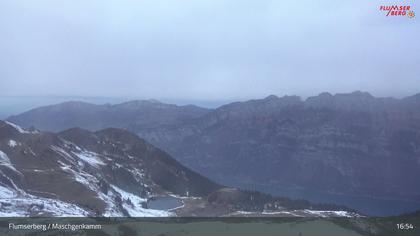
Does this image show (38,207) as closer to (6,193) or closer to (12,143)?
(6,193)

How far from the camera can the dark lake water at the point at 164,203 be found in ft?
527

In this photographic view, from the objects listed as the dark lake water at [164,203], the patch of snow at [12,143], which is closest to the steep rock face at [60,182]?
the patch of snow at [12,143]

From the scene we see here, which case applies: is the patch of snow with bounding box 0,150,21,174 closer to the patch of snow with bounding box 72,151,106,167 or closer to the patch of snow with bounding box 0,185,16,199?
the patch of snow with bounding box 0,185,16,199

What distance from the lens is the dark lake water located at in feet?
527

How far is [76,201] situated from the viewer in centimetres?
12544

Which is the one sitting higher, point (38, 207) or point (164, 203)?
point (38, 207)

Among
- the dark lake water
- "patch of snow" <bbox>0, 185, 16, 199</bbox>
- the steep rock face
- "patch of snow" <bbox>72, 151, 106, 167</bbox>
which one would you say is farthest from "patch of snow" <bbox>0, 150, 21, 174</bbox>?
the dark lake water

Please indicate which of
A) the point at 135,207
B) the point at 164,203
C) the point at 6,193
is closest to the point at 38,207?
the point at 6,193

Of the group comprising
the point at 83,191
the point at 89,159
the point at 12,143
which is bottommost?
the point at 83,191

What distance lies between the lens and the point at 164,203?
17162 cm

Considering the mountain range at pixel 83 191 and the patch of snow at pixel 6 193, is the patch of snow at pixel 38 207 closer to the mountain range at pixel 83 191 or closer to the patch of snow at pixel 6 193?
the mountain range at pixel 83 191

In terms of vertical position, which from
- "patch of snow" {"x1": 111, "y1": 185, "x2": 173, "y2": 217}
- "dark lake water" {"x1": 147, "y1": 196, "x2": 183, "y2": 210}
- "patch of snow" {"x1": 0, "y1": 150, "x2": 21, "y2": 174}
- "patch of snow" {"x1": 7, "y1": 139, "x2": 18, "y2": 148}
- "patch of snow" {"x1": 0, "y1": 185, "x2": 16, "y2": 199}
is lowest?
"dark lake water" {"x1": 147, "y1": 196, "x2": 183, "y2": 210}

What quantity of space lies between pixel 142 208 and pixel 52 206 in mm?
43620

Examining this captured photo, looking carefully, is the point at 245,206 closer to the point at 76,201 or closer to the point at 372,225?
the point at 76,201
